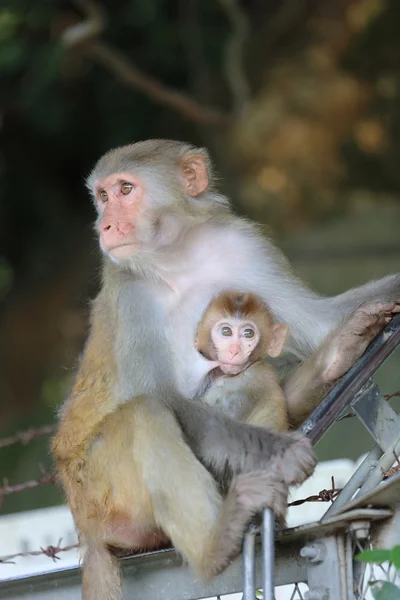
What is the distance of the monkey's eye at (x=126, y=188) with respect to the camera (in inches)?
151

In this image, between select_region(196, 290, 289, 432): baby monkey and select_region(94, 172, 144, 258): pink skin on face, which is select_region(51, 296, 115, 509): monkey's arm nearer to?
select_region(94, 172, 144, 258): pink skin on face

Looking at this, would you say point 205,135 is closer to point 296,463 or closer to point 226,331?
point 226,331

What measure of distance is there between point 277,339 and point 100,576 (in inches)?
40.8

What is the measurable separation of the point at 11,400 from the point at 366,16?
514 cm

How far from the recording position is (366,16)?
9.95m

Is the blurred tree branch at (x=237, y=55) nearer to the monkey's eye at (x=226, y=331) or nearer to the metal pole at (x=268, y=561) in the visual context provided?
the monkey's eye at (x=226, y=331)

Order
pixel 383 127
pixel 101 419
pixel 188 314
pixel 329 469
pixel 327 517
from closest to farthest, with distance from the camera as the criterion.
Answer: pixel 327 517 < pixel 101 419 < pixel 188 314 < pixel 329 469 < pixel 383 127

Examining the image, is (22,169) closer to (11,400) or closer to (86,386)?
(11,400)

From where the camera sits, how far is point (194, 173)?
398cm

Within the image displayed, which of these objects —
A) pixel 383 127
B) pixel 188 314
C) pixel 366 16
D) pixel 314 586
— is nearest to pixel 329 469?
pixel 188 314

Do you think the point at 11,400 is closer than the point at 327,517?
No

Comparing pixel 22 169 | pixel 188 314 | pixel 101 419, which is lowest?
pixel 101 419

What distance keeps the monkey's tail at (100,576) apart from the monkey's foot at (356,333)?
37.7 inches

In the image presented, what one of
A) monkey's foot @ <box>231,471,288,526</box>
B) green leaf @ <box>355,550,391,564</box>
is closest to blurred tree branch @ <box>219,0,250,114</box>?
monkey's foot @ <box>231,471,288,526</box>
